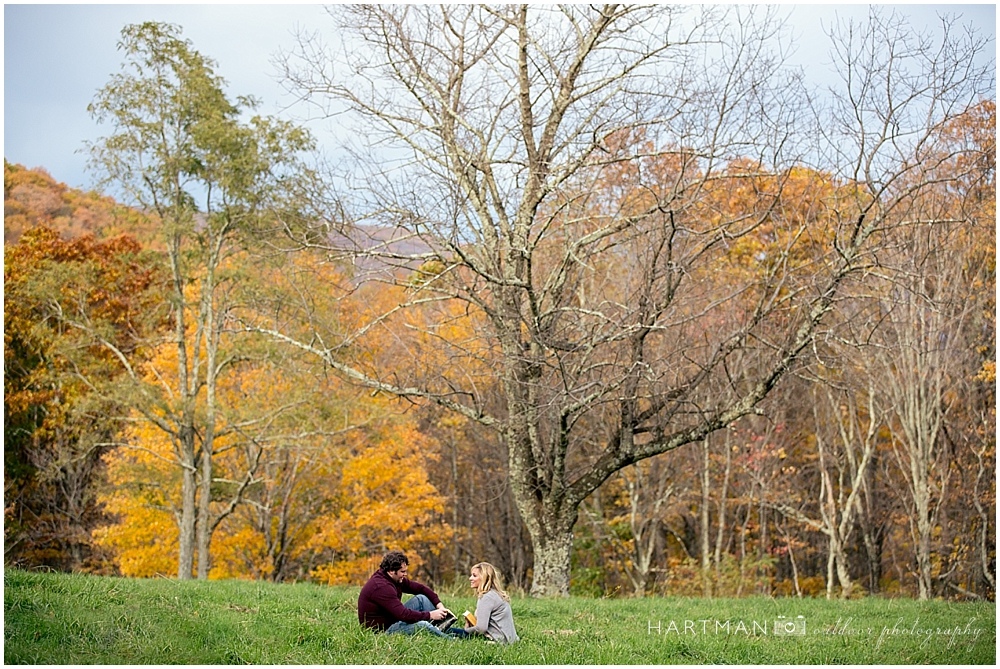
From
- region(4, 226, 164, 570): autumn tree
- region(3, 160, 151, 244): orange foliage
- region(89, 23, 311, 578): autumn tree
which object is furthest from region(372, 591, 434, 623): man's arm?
region(3, 160, 151, 244): orange foliage

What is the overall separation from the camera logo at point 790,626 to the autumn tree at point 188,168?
36.4ft

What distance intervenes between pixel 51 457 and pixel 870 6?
23.8 metres

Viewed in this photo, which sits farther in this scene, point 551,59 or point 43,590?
point 551,59

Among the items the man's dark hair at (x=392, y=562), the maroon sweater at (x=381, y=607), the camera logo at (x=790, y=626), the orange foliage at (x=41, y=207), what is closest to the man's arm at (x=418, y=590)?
the man's dark hair at (x=392, y=562)

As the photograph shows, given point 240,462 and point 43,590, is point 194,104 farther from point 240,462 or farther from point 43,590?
point 43,590

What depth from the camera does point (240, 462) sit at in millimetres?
20906

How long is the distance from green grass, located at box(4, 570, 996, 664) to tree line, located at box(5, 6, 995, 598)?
11.0 feet

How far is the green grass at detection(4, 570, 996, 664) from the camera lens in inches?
227

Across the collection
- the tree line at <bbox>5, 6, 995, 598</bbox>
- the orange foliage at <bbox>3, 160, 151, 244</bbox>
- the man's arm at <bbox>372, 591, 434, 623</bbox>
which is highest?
the orange foliage at <bbox>3, 160, 151, 244</bbox>

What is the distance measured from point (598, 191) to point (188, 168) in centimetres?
834

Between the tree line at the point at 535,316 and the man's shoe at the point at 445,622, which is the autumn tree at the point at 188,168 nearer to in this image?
the tree line at the point at 535,316

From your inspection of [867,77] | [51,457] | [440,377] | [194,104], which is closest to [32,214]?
[51,457]

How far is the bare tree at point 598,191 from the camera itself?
10.4 metres

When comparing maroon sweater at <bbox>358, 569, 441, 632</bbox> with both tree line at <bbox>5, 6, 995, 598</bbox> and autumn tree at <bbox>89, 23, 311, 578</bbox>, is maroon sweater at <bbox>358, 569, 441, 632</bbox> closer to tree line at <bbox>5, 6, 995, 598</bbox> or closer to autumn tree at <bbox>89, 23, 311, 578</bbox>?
tree line at <bbox>5, 6, 995, 598</bbox>
